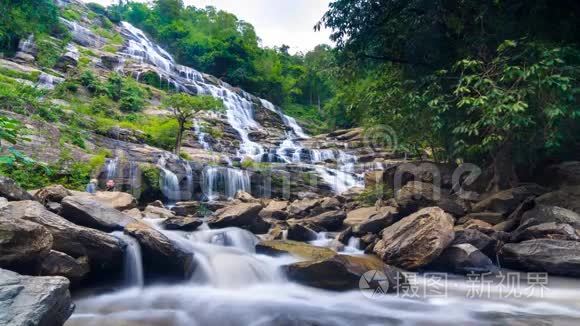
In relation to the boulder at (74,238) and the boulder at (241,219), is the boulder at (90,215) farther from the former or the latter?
the boulder at (241,219)

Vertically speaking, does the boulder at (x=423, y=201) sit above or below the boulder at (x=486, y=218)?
above

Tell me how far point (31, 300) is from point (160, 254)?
8.45 feet

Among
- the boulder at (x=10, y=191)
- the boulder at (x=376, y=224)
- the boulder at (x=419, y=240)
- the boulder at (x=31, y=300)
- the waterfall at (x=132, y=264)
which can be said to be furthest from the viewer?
the boulder at (x=376, y=224)

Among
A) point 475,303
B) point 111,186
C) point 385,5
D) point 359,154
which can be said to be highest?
point 385,5

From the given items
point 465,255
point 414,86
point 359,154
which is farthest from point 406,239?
point 359,154

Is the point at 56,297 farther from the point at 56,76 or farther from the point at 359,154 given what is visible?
the point at 56,76

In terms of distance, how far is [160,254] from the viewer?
514 centimetres

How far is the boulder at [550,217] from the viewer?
5.87 m

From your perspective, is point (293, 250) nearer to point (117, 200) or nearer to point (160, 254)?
point (160, 254)

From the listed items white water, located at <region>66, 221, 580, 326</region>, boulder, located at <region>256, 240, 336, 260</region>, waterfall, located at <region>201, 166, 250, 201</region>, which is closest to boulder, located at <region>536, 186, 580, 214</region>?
white water, located at <region>66, 221, 580, 326</region>

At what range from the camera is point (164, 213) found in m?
9.20

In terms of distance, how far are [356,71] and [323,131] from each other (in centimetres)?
2203

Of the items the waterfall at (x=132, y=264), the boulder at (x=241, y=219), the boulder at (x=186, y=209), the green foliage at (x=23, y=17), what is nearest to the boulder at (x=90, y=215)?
the waterfall at (x=132, y=264)

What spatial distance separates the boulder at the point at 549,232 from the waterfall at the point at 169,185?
10.2 meters
